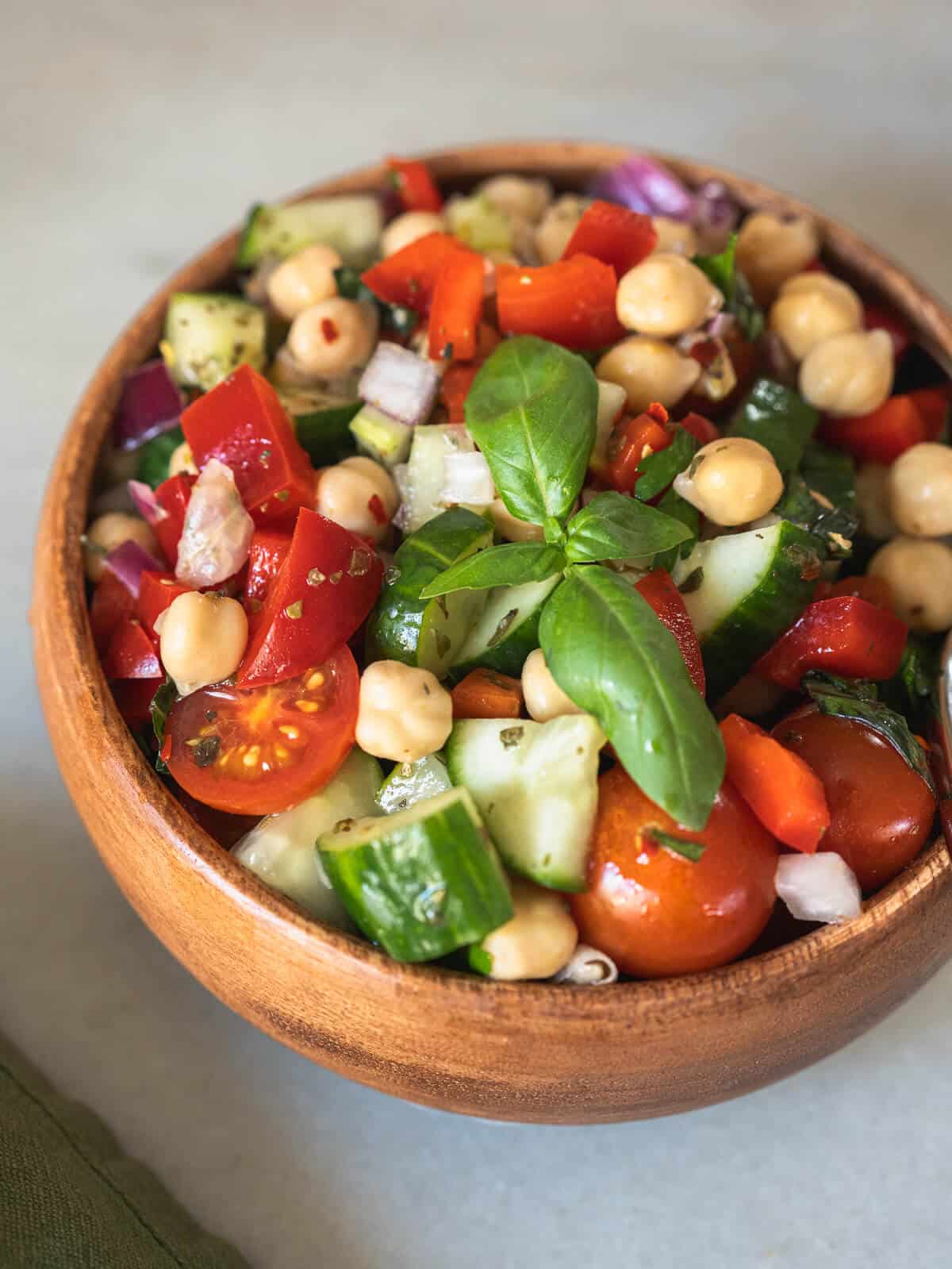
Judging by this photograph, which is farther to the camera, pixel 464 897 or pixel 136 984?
pixel 136 984

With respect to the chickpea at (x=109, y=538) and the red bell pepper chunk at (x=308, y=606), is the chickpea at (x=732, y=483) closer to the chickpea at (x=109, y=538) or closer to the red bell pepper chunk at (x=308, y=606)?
the red bell pepper chunk at (x=308, y=606)

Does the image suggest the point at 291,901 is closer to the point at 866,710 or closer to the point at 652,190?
the point at 866,710

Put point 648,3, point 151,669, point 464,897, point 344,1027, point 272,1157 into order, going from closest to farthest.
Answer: point 464,897 → point 344,1027 → point 151,669 → point 272,1157 → point 648,3

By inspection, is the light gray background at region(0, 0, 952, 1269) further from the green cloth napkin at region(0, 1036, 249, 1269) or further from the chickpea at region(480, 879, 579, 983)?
the chickpea at region(480, 879, 579, 983)

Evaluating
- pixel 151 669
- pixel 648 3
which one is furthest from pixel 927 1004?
pixel 648 3

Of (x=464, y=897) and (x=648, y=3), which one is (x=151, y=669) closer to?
(x=464, y=897)

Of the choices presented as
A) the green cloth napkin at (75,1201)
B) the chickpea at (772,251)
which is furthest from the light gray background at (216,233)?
the chickpea at (772,251)

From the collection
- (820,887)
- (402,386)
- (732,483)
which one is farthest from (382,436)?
(820,887)

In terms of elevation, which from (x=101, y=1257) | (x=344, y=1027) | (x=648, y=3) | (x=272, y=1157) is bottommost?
(x=272, y=1157)
